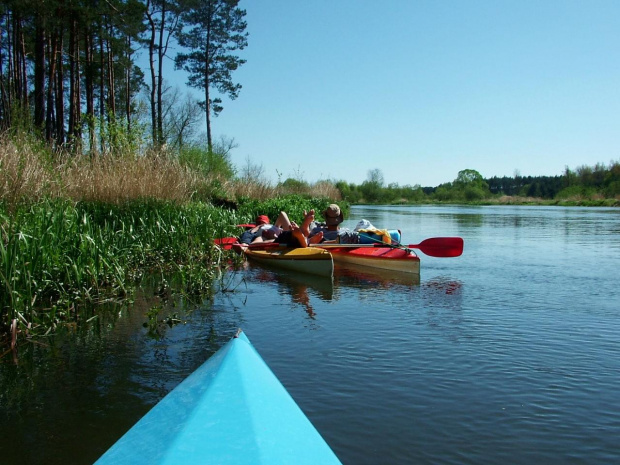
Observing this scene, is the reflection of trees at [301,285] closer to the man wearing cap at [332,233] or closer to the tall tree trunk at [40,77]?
the man wearing cap at [332,233]

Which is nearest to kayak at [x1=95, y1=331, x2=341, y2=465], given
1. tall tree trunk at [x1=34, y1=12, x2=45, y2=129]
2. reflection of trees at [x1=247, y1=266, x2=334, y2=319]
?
reflection of trees at [x1=247, y1=266, x2=334, y2=319]

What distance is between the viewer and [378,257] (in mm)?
10547

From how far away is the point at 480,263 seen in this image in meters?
11.8

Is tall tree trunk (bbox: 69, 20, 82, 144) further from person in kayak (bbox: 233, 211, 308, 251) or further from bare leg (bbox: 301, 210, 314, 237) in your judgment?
bare leg (bbox: 301, 210, 314, 237)

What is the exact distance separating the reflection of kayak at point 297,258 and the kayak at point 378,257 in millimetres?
912

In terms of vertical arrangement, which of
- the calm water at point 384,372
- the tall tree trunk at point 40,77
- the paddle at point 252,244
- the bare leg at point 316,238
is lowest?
the calm water at point 384,372

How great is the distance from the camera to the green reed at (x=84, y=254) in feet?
16.7

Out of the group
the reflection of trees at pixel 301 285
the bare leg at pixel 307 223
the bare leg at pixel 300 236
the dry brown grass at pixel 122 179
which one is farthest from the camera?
the bare leg at pixel 307 223

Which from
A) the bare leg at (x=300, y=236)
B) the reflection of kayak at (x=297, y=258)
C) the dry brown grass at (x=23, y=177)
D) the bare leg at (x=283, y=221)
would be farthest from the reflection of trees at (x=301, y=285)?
the dry brown grass at (x=23, y=177)

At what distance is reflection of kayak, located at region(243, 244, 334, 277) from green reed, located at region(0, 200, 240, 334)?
4.38ft

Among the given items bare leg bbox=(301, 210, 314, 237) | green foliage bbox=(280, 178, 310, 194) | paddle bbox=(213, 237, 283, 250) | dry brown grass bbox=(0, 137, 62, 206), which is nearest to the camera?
dry brown grass bbox=(0, 137, 62, 206)

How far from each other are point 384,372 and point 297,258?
18.0ft

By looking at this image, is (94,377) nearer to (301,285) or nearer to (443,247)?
(301,285)

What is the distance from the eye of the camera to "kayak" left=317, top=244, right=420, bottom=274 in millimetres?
10188
